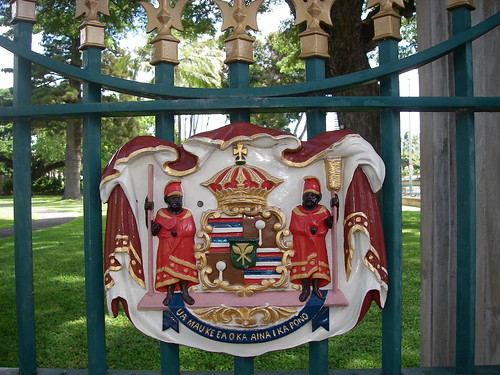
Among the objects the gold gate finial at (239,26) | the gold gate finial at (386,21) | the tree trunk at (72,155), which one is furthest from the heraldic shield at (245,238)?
the tree trunk at (72,155)

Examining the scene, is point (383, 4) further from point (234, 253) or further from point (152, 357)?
point (152, 357)

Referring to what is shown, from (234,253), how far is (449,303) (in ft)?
3.89

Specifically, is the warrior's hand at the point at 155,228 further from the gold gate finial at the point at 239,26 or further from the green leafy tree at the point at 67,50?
the green leafy tree at the point at 67,50

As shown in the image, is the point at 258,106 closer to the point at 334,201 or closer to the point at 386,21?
the point at 334,201

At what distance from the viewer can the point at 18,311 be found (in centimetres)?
186

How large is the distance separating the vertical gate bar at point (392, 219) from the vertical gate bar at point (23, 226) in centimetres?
138

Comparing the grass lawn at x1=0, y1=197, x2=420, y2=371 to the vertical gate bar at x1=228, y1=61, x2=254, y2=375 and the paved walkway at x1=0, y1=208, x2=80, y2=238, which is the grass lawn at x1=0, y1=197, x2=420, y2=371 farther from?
the paved walkway at x1=0, y1=208, x2=80, y2=238

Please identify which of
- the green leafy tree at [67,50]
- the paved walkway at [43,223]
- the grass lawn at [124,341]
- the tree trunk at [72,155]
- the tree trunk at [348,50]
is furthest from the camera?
the tree trunk at [72,155]

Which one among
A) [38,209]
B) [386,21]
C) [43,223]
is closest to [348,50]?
[386,21]

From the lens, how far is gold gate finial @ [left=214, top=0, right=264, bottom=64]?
178 centimetres

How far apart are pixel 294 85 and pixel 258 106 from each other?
0.16 metres

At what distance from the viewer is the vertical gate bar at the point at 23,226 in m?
1.85

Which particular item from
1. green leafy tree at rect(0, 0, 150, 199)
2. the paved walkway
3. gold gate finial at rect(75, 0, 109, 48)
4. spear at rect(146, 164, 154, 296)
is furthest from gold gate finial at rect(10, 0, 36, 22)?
the paved walkway

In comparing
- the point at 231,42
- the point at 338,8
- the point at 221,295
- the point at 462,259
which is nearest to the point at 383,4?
the point at 231,42
